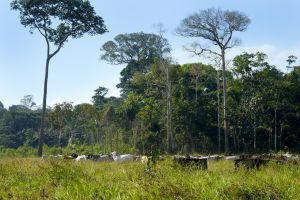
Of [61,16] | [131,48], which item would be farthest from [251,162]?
[131,48]

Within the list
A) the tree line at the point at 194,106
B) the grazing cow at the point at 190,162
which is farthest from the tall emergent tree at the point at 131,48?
the grazing cow at the point at 190,162

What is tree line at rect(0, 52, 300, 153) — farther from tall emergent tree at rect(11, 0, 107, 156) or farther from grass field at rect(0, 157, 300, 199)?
grass field at rect(0, 157, 300, 199)

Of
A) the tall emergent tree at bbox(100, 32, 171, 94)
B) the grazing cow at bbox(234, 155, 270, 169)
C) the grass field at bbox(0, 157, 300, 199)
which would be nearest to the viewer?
the grass field at bbox(0, 157, 300, 199)

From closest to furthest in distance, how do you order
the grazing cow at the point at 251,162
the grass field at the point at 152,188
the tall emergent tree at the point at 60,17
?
the grass field at the point at 152,188 < the grazing cow at the point at 251,162 < the tall emergent tree at the point at 60,17

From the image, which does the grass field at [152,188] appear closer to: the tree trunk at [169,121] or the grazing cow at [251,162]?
the grazing cow at [251,162]

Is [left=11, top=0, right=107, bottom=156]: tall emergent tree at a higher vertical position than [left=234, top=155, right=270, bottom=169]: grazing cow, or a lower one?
higher

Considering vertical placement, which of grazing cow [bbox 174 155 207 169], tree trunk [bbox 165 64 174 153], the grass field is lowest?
the grass field

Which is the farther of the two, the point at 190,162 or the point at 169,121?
the point at 169,121

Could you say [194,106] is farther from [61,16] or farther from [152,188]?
[152,188]

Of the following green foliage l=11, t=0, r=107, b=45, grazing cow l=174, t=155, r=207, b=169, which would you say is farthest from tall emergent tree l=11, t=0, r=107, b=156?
grazing cow l=174, t=155, r=207, b=169

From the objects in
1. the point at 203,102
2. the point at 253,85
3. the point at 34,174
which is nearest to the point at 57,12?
the point at 203,102

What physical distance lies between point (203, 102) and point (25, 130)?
22278 mm

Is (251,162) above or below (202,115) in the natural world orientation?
below

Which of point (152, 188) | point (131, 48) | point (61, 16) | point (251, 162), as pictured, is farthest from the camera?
point (131, 48)
